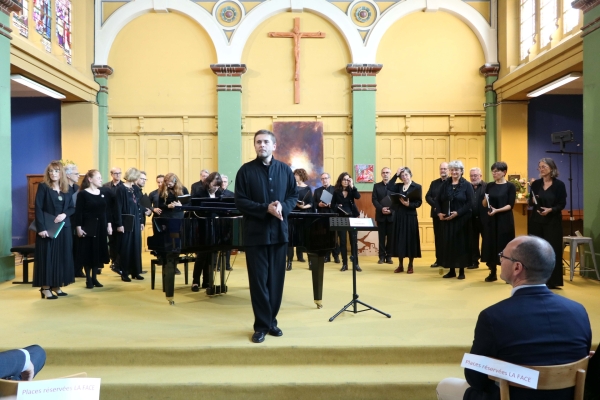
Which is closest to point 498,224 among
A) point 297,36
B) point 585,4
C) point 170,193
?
point 585,4

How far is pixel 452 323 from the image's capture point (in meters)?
4.45

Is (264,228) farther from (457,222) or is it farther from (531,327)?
(457,222)

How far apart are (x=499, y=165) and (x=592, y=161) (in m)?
1.31

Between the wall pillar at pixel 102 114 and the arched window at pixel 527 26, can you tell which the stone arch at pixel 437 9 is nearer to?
the arched window at pixel 527 26

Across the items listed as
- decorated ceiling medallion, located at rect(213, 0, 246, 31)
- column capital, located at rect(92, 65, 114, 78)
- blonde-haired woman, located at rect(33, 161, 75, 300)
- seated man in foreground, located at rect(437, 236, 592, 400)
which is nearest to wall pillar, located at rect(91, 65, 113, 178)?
column capital, located at rect(92, 65, 114, 78)

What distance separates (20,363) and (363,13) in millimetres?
10022

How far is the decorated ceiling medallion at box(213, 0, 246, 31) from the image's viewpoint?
1068cm

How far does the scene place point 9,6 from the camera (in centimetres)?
688

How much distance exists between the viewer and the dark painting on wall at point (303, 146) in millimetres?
10609

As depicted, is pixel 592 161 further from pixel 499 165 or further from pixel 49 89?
pixel 49 89

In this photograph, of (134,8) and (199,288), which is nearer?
(199,288)

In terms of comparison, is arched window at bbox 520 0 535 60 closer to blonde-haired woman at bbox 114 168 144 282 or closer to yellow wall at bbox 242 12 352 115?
yellow wall at bbox 242 12 352 115

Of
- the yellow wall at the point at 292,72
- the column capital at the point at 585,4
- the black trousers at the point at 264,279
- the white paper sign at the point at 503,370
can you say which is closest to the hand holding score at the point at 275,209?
the black trousers at the point at 264,279

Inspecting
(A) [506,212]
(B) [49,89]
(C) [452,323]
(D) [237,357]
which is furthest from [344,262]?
(B) [49,89]
